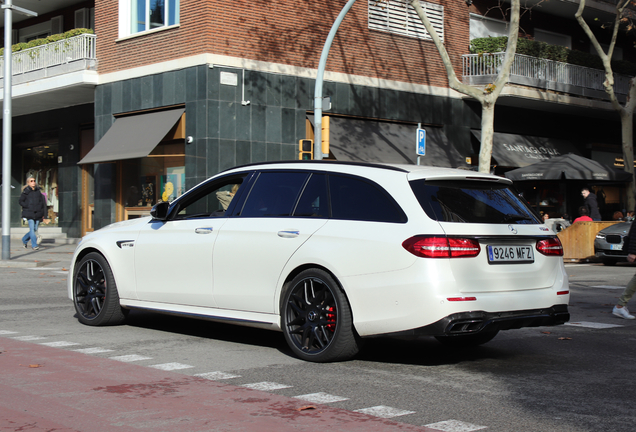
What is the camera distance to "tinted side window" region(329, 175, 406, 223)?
6.03 metres

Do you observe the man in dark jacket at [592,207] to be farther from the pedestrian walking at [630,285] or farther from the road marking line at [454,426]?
the road marking line at [454,426]

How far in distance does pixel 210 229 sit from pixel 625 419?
3958mm

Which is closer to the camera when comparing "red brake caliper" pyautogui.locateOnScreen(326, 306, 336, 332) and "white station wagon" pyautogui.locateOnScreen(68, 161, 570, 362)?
"white station wagon" pyautogui.locateOnScreen(68, 161, 570, 362)

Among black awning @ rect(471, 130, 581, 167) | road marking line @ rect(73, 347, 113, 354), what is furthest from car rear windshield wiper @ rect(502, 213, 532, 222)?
black awning @ rect(471, 130, 581, 167)

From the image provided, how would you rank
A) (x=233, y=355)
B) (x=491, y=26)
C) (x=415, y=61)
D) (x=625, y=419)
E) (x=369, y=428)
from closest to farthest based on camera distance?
1. (x=369, y=428)
2. (x=625, y=419)
3. (x=233, y=355)
4. (x=415, y=61)
5. (x=491, y=26)

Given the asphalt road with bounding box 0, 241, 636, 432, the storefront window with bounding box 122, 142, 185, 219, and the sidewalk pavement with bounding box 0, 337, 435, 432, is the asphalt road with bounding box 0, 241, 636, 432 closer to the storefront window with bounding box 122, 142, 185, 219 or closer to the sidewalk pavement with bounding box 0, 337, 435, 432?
the sidewalk pavement with bounding box 0, 337, 435, 432

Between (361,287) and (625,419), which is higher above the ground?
(361,287)

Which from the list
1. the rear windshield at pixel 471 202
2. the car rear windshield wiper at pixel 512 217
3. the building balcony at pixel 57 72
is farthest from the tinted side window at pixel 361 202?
the building balcony at pixel 57 72

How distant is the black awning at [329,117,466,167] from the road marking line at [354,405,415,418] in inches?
672

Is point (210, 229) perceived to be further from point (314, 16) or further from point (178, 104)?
point (314, 16)

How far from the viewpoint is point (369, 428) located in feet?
14.1

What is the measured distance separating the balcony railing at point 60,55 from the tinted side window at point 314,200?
18.6 metres

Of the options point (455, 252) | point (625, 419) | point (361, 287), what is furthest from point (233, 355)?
point (625, 419)

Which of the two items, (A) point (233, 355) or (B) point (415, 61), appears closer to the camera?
(A) point (233, 355)
